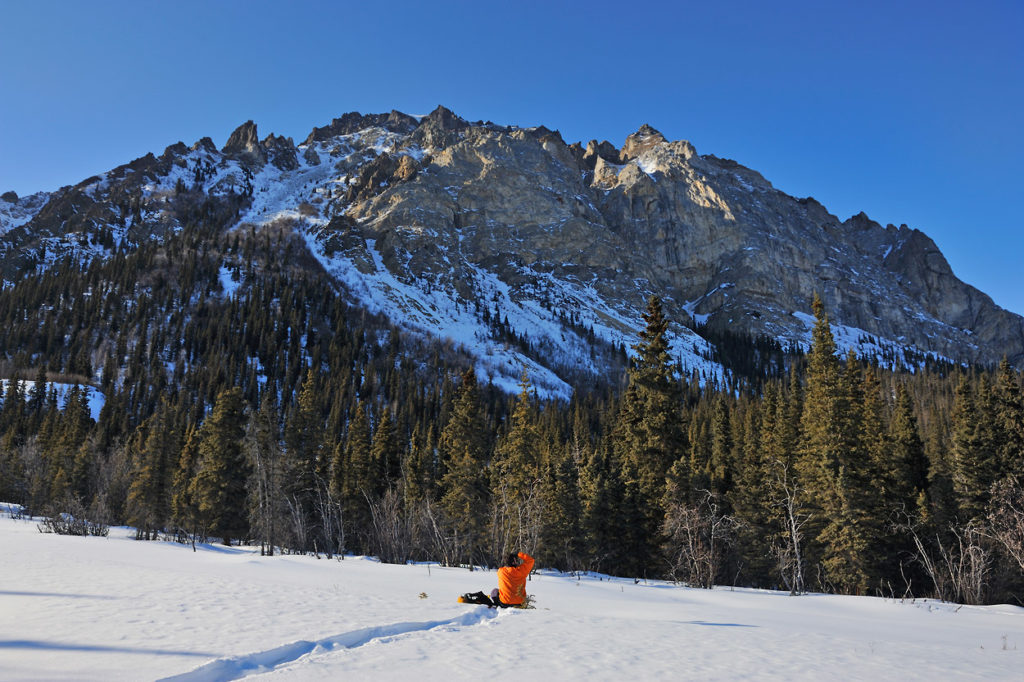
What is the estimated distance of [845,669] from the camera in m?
7.31

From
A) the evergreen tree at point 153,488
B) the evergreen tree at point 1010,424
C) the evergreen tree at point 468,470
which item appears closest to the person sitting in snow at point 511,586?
the evergreen tree at point 468,470

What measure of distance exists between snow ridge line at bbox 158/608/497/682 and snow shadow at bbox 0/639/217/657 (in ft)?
2.25

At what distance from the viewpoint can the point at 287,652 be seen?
24.3 ft

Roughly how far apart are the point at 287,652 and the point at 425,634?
230cm

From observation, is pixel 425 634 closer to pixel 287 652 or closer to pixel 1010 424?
pixel 287 652

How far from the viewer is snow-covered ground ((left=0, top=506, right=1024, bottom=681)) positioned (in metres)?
6.61

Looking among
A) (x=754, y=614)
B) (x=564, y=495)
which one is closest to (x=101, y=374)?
(x=564, y=495)

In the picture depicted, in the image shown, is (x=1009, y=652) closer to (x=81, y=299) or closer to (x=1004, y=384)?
(x=1004, y=384)

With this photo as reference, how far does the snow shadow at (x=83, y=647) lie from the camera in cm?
679

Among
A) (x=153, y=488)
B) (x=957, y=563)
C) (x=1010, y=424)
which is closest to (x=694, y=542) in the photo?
(x=957, y=563)

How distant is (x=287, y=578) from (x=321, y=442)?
39897mm

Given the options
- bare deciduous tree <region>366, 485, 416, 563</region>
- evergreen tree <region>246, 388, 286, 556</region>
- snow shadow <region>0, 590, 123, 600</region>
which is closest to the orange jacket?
snow shadow <region>0, 590, 123, 600</region>

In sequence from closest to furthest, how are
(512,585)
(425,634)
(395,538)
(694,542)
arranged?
(425,634)
(512,585)
(694,542)
(395,538)

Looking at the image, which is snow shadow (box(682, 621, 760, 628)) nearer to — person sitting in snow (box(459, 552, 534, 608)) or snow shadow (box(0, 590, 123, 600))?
person sitting in snow (box(459, 552, 534, 608))
